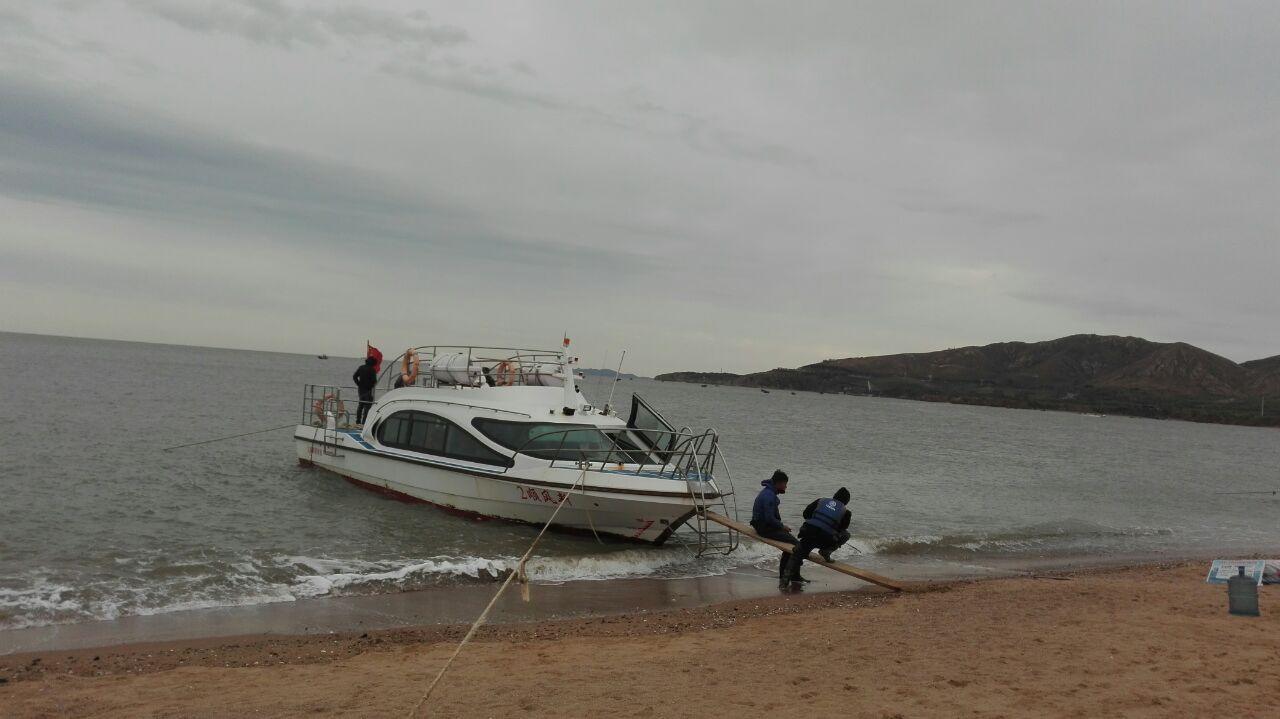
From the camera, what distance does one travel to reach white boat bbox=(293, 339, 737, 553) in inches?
589

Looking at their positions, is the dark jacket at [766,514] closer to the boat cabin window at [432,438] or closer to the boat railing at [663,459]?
the boat railing at [663,459]

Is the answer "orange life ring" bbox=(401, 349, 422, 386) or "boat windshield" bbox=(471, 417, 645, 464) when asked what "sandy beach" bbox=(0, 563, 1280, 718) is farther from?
"orange life ring" bbox=(401, 349, 422, 386)

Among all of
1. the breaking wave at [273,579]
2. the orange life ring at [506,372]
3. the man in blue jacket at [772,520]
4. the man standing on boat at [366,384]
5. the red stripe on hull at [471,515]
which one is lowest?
the breaking wave at [273,579]

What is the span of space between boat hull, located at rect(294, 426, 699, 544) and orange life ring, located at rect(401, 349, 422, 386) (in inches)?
66.7

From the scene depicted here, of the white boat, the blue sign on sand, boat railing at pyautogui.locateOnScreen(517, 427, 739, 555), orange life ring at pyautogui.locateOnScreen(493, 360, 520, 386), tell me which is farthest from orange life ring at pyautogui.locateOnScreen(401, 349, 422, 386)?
the blue sign on sand

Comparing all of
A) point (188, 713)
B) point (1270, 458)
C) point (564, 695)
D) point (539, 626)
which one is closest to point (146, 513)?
point (539, 626)

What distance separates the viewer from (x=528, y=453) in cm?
1628

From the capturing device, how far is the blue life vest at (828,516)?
1272 centimetres

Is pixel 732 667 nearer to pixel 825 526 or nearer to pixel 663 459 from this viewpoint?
pixel 825 526

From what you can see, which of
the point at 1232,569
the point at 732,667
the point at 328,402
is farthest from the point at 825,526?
the point at 328,402

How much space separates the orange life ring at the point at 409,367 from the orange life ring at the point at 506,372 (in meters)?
2.08

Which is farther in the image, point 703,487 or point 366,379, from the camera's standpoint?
point 366,379

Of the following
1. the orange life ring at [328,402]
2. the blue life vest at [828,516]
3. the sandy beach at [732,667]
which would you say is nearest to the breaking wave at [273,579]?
the sandy beach at [732,667]

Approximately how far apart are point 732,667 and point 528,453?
8.96m
